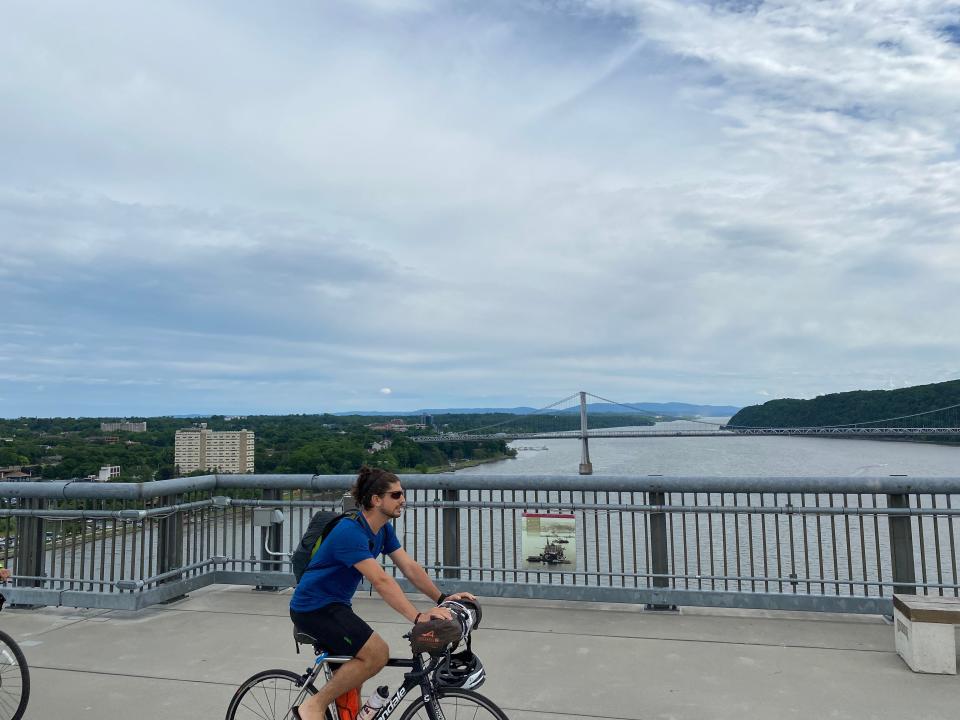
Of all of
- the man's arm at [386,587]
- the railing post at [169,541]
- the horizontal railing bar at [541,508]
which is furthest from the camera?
the railing post at [169,541]

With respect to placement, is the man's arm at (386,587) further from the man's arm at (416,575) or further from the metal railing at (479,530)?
the metal railing at (479,530)

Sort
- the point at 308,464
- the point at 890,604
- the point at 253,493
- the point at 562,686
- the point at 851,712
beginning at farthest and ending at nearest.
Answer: the point at 308,464 → the point at 253,493 → the point at 890,604 → the point at 562,686 → the point at 851,712

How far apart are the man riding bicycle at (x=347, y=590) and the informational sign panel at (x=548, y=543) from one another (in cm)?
373

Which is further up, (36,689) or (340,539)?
(340,539)

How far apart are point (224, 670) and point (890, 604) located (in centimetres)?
536

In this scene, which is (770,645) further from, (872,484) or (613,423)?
(613,423)

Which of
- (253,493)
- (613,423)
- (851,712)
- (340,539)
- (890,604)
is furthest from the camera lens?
(613,423)

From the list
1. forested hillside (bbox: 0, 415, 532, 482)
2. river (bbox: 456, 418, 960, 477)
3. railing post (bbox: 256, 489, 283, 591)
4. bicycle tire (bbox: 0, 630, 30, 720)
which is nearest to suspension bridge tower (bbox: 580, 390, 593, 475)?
river (bbox: 456, 418, 960, 477)

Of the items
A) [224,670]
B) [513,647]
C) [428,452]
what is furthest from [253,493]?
[428,452]

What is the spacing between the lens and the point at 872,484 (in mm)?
6246

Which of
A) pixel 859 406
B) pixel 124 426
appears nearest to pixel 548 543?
pixel 124 426

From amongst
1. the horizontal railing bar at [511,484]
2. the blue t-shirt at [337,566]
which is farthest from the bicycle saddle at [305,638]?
the horizontal railing bar at [511,484]

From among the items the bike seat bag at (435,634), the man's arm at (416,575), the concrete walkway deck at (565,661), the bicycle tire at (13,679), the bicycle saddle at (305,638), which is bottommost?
the concrete walkway deck at (565,661)

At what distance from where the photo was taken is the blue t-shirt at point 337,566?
10.5ft
